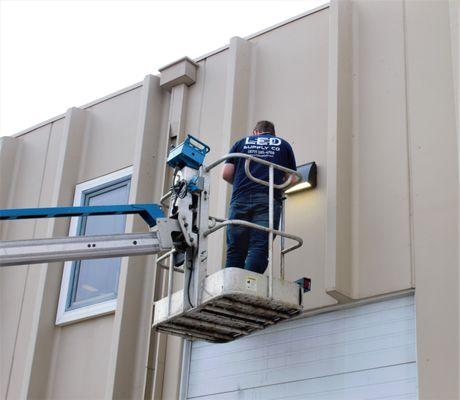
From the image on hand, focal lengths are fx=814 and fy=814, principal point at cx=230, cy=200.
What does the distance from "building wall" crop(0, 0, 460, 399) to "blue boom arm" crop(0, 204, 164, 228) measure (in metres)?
1.26

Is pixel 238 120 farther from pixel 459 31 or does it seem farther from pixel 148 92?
pixel 459 31

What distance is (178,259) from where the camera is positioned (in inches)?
271

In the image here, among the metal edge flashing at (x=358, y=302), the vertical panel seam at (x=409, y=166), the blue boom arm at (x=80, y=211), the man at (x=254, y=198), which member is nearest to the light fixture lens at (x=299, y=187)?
the man at (x=254, y=198)

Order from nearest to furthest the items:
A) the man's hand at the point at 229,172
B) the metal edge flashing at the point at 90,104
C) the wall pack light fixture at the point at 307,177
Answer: the man's hand at the point at 229,172 → the wall pack light fixture at the point at 307,177 → the metal edge flashing at the point at 90,104

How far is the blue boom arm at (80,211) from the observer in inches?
269

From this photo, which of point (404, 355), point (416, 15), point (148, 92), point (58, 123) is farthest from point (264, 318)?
point (58, 123)

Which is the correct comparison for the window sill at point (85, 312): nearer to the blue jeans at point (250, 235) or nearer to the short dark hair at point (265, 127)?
the blue jeans at point (250, 235)

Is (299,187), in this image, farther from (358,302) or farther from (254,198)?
(358,302)

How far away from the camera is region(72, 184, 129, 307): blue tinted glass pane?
9.62 m

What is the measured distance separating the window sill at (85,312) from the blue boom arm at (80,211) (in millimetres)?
2266

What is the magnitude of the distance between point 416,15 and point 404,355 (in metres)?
3.30

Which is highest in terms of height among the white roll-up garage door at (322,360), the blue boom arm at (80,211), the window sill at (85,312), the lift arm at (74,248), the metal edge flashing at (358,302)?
the blue boom arm at (80,211)

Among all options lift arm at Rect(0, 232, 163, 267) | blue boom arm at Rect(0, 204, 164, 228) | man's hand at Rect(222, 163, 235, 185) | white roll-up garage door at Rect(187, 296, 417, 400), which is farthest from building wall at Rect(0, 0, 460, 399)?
lift arm at Rect(0, 232, 163, 267)

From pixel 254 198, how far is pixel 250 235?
33 cm
